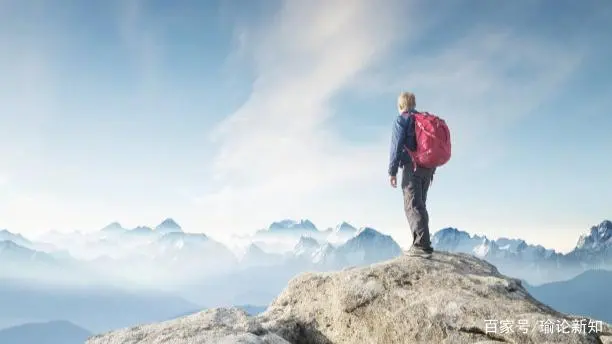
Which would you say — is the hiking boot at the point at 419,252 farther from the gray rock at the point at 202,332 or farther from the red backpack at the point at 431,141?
the gray rock at the point at 202,332

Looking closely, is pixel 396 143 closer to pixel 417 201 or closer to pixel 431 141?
pixel 431 141

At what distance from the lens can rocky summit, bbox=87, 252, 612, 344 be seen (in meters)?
9.12

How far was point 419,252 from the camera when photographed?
13156 mm

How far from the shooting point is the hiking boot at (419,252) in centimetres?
1312

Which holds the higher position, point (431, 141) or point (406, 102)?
point (406, 102)

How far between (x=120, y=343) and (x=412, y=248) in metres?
7.98

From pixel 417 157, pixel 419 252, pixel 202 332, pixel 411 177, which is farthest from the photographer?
pixel 419 252

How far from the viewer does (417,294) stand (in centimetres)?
1083

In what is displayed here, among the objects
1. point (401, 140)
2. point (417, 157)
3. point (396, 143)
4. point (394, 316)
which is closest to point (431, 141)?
point (417, 157)

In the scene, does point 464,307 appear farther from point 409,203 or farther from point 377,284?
point 409,203

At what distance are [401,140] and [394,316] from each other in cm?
473

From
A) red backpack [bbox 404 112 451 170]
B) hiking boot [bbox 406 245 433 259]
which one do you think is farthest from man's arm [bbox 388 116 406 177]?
hiking boot [bbox 406 245 433 259]

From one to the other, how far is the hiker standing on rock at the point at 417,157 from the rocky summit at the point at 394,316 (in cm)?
94

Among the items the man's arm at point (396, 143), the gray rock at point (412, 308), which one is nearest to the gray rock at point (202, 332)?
the gray rock at point (412, 308)
